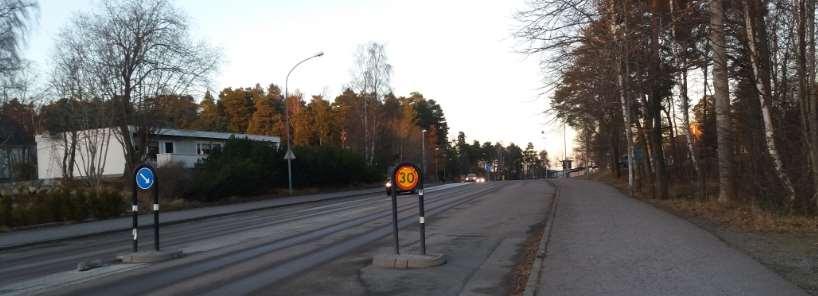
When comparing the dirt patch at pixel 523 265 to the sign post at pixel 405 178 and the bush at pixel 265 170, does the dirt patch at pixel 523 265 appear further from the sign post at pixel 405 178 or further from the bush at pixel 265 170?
the bush at pixel 265 170

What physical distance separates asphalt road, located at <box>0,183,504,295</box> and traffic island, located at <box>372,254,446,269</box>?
1.18m

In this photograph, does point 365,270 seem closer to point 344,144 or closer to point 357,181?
point 357,181

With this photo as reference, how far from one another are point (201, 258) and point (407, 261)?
4006 mm

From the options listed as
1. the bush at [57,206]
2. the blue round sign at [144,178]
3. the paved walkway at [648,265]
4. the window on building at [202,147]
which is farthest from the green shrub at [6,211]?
the window on building at [202,147]

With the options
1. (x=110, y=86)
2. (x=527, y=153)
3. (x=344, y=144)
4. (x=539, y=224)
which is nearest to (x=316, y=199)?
(x=110, y=86)

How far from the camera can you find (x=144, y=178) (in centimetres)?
1263

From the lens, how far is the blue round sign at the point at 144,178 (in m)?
12.6

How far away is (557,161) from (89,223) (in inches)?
5823

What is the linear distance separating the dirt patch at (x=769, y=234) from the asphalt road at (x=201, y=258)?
6756mm

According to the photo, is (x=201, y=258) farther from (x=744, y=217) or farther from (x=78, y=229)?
(x=744, y=217)

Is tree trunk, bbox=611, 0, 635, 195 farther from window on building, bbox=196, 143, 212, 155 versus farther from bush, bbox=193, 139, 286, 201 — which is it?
window on building, bbox=196, 143, 212, 155

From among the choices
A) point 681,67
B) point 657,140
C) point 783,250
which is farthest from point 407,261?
point 657,140

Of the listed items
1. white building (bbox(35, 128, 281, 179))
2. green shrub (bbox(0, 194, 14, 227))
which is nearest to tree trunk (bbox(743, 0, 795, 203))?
green shrub (bbox(0, 194, 14, 227))

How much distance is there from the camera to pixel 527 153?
177 m
